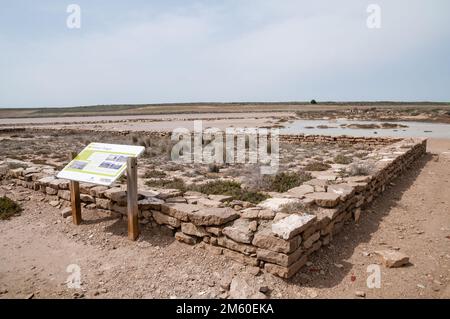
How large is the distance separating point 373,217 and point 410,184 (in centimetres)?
317

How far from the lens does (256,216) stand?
455 cm

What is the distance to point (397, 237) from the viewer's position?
5152 mm

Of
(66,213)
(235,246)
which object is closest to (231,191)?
(235,246)

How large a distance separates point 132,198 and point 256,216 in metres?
1.85

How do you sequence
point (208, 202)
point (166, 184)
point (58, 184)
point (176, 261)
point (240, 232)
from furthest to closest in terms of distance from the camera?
1. point (166, 184)
2. point (58, 184)
3. point (208, 202)
4. point (176, 261)
5. point (240, 232)

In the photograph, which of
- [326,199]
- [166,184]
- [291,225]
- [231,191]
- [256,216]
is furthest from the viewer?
[166,184]

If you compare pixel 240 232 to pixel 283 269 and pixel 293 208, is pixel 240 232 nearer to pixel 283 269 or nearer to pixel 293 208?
pixel 283 269

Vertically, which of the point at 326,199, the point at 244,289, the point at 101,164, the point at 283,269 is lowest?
the point at 244,289

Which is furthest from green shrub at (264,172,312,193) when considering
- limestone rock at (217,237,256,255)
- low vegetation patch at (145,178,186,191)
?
limestone rock at (217,237,256,255)

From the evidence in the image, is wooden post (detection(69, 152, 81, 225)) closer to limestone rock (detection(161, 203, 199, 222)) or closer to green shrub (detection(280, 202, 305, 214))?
limestone rock (detection(161, 203, 199, 222))
